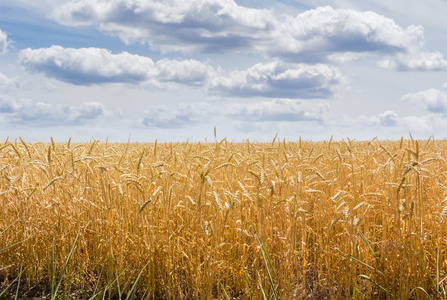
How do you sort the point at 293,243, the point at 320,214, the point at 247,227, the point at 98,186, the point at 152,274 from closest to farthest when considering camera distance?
the point at 293,243 < the point at 152,274 < the point at 247,227 < the point at 320,214 < the point at 98,186

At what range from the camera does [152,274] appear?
2.57m

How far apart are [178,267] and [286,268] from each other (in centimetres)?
73

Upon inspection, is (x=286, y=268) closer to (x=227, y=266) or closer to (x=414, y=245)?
(x=227, y=266)

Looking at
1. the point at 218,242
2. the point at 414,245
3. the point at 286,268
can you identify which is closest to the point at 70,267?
the point at 218,242

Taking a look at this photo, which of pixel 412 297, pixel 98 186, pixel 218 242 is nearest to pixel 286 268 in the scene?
pixel 218 242

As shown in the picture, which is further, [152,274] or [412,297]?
[412,297]

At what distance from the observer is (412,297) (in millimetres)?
2799

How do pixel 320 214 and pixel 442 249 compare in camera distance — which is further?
pixel 320 214

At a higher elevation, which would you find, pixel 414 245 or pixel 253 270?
pixel 414 245

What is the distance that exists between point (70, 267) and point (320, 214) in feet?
6.42

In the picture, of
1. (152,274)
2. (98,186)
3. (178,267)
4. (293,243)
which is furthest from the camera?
(98,186)

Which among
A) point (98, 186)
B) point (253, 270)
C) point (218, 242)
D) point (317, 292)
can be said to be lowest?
point (317, 292)

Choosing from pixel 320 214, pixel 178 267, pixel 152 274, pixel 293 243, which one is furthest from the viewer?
pixel 320 214

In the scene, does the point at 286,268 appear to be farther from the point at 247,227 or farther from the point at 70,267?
the point at 70,267
